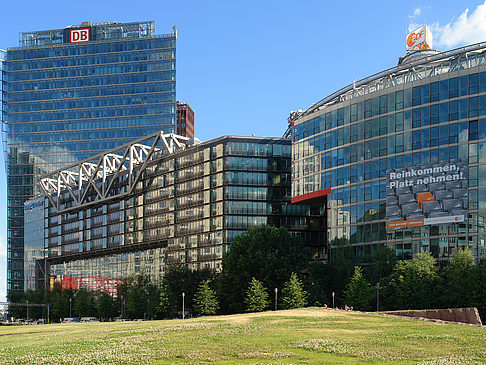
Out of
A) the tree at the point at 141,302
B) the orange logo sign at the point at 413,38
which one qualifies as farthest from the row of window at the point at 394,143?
the tree at the point at 141,302

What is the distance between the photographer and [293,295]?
111 metres

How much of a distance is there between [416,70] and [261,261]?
1861 inches

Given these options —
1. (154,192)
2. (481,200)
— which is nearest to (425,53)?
(481,200)

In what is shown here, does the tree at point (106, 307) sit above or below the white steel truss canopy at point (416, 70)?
below

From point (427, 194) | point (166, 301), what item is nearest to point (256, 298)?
point (166, 301)

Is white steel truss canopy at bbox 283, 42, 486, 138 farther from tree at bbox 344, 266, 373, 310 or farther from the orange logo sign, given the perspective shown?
tree at bbox 344, 266, 373, 310

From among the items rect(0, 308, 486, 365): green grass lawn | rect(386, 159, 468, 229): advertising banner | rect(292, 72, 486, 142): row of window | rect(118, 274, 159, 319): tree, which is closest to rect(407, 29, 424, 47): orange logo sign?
rect(292, 72, 486, 142): row of window

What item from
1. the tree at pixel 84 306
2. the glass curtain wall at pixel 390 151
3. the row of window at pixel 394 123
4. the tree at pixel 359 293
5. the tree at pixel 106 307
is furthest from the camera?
the tree at pixel 84 306

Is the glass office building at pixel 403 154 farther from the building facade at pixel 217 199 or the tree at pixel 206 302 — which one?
the tree at pixel 206 302

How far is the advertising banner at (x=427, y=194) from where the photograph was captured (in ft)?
350

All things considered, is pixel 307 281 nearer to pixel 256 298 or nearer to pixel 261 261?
pixel 261 261

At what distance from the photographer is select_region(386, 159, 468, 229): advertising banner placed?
107m

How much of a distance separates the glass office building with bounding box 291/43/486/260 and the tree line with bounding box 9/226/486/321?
5.01m

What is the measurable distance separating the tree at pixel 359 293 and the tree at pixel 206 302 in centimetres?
3241
